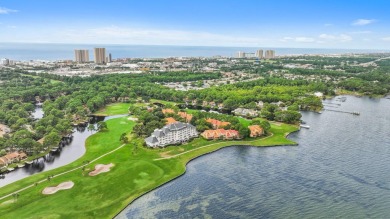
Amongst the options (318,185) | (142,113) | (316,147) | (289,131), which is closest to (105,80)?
(142,113)

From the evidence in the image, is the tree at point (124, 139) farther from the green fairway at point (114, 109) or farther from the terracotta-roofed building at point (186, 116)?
the green fairway at point (114, 109)

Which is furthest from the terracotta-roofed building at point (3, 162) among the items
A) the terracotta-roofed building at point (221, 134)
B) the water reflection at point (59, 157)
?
the terracotta-roofed building at point (221, 134)

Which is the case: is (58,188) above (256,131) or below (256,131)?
below

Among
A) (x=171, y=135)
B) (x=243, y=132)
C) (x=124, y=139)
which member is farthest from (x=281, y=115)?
(x=124, y=139)

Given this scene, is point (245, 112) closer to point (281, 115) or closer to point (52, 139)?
point (281, 115)

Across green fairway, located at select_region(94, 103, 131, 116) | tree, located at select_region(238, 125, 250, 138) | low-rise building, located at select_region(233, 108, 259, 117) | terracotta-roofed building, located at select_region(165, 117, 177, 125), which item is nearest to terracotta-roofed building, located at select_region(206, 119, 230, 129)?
tree, located at select_region(238, 125, 250, 138)

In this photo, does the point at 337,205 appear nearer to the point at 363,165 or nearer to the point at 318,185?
the point at 318,185
